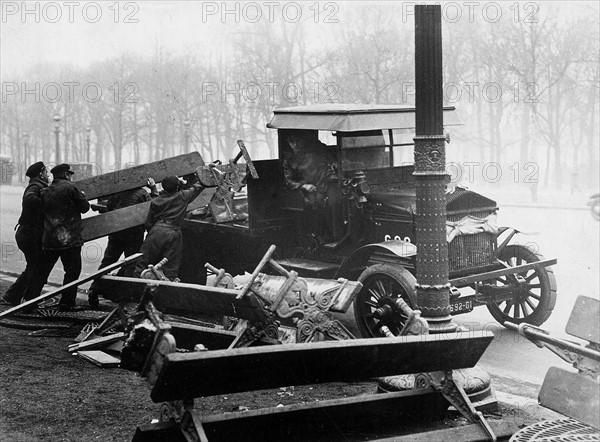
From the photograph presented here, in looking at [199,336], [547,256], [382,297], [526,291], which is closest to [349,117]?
[382,297]

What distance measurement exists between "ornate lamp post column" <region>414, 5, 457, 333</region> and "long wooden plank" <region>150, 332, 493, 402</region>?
2.71ft

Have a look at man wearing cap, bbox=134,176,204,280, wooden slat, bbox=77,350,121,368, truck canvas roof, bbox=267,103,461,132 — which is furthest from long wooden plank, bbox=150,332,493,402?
man wearing cap, bbox=134,176,204,280

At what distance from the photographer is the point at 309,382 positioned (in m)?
4.83

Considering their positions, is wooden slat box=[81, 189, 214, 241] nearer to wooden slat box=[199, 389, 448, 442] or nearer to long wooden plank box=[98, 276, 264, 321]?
long wooden plank box=[98, 276, 264, 321]

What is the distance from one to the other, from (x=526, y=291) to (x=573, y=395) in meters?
4.76

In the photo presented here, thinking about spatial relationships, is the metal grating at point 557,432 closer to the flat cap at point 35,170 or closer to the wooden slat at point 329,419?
the wooden slat at point 329,419

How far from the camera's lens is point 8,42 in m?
21.6

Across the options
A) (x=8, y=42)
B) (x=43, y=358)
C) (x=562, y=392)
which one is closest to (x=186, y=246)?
(x=43, y=358)

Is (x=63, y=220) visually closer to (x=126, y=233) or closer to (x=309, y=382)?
(x=126, y=233)

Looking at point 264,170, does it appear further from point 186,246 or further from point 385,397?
point 385,397

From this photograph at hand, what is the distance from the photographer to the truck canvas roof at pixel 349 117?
9312 mm

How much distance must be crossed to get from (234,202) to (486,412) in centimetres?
600

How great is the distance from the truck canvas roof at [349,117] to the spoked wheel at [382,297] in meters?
1.85

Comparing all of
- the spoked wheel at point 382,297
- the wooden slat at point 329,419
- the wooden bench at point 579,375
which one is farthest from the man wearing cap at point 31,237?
the wooden bench at point 579,375
